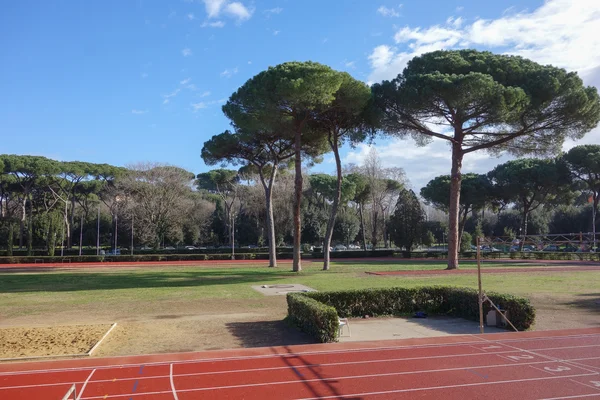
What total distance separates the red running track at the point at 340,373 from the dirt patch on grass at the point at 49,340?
872 millimetres

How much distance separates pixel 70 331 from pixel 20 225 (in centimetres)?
5343

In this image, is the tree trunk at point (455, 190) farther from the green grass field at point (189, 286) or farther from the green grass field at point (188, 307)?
the green grass field at point (188, 307)

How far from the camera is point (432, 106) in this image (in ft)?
94.2

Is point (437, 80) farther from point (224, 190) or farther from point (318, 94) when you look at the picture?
point (224, 190)

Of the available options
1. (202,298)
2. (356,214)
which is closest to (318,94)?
(202,298)

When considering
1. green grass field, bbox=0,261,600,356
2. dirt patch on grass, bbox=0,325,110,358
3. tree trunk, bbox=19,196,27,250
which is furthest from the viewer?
tree trunk, bbox=19,196,27,250

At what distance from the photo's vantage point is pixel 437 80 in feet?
87.4

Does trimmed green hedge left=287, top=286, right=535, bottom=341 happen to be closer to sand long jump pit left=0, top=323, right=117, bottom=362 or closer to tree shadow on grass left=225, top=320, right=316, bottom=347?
tree shadow on grass left=225, top=320, right=316, bottom=347

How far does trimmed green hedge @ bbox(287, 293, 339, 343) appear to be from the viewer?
10742 millimetres

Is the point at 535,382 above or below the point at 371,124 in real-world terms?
below

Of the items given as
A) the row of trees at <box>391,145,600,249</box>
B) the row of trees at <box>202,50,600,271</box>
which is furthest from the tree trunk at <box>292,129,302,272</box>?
the row of trees at <box>391,145,600,249</box>

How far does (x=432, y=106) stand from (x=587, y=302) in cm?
1559

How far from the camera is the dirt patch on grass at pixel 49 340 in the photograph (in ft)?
31.7

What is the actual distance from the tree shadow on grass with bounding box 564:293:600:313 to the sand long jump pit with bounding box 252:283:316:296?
992cm
